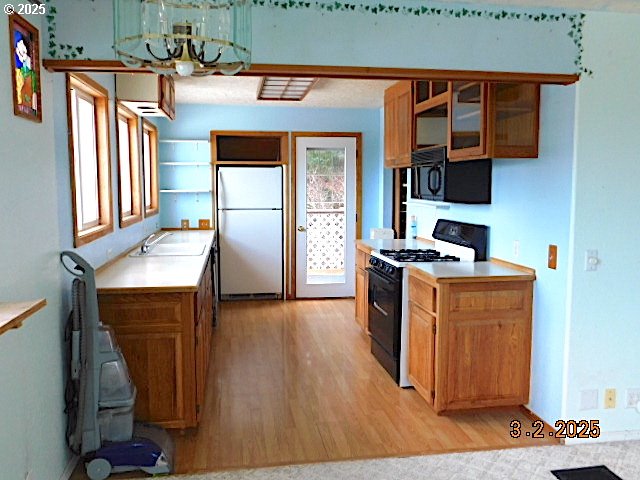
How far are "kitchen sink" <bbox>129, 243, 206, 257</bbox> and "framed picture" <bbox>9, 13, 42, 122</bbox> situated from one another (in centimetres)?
206

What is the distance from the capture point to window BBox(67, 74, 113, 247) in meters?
3.55

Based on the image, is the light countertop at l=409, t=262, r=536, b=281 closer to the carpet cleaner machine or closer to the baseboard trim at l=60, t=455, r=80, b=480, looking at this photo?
the carpet cleaner machine

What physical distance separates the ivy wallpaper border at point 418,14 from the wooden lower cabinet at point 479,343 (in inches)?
51.7

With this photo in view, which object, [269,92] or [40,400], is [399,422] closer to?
[40,400]

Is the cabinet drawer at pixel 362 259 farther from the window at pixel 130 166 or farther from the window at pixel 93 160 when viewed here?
the window at pixel 93 160

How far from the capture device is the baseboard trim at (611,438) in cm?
314

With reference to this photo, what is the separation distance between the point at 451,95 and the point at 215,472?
2.66 metres

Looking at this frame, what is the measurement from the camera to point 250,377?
425 centimetres

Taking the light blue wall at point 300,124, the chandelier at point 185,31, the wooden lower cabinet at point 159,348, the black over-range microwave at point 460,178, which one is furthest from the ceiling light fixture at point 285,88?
the chandelier at point 185,31

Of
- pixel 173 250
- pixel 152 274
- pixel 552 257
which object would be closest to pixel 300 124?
pixel 173 250

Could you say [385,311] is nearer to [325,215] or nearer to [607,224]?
[607,224]

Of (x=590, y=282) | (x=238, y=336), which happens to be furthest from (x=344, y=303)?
(x=590, y=282)

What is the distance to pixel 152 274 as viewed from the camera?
346cm

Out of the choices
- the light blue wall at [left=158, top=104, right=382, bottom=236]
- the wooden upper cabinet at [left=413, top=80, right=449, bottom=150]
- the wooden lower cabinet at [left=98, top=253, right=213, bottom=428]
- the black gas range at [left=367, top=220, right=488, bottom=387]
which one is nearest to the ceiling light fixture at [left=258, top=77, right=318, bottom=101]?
the light blue wall at [left=158, top=104, right=382, bottom=236]
